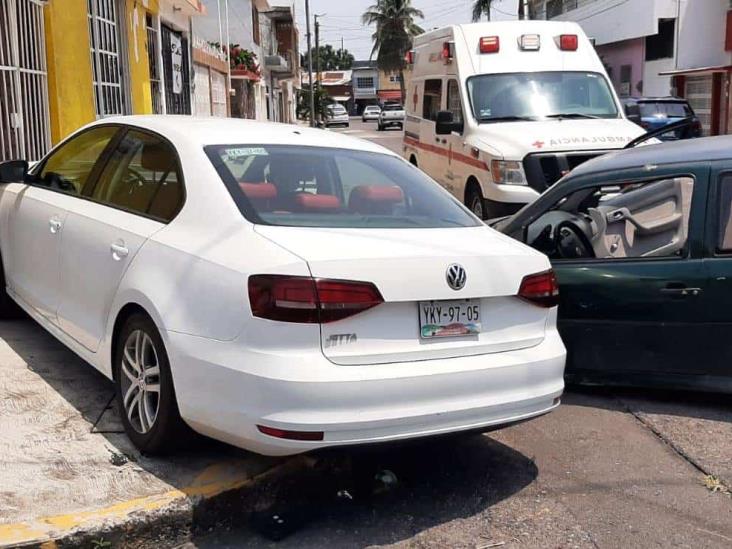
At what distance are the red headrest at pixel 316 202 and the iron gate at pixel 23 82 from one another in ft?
22.2

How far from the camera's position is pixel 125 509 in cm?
362

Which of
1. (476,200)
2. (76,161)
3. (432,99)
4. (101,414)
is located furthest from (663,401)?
(432,99)

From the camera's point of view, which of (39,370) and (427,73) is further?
(427,73)

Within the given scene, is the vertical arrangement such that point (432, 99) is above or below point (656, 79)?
below

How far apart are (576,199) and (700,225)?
2.91 ft

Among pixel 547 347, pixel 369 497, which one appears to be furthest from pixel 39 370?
pixel 547 347

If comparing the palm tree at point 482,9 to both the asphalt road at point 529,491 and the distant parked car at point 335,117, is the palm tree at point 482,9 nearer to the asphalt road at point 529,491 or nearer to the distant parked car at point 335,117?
the distant parked car at point 335,117

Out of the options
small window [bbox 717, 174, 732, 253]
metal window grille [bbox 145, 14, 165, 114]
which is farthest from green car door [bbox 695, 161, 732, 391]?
metal window grille [bbox 145, 14, 165, 114]

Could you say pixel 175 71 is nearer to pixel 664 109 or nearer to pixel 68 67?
pixel 68 67

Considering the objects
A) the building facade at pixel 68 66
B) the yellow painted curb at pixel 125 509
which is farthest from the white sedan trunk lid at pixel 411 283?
the building facade at pixel 68 66

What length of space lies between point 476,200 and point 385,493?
6.87m

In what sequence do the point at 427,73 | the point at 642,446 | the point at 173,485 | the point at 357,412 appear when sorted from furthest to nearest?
the point at 427,73 → the point at 642,446 → the point at 173,485 → the point at 357,412

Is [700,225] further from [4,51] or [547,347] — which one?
[4,51]

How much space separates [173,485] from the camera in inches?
153
